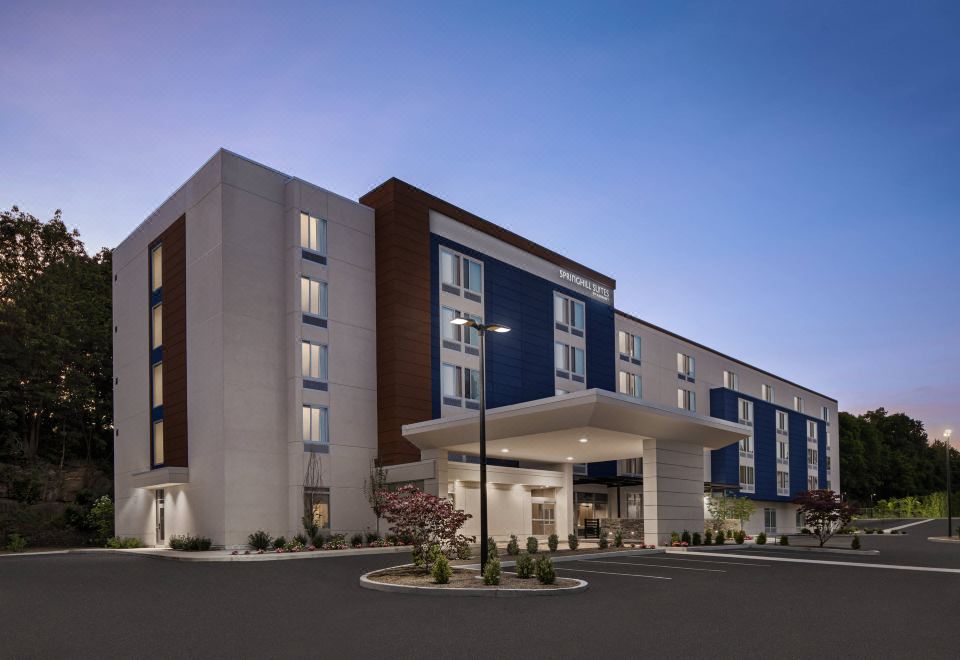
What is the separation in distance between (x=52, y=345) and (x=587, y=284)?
3438cm

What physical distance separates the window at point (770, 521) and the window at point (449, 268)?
40.5m

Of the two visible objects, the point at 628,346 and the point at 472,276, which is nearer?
the point at 472,276

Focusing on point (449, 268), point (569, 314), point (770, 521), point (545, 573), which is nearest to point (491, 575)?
point (545, 573)

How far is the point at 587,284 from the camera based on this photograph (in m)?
48.6

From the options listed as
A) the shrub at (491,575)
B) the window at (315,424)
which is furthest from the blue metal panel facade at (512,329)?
the shrub at (491,575)

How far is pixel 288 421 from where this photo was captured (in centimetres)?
3300

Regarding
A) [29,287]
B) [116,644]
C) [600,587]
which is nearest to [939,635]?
A: [600,587]

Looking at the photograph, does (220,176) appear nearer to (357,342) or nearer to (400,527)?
(357,342)

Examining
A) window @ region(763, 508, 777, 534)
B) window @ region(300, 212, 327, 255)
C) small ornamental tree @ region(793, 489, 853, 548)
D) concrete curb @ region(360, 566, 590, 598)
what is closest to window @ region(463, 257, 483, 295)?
window @ region(300, 212, 327, 255)

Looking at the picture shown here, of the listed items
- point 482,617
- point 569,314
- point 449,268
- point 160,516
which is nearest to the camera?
point 482,617

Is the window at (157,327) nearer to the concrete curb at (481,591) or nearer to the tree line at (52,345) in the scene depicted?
the tree line at (52,345)

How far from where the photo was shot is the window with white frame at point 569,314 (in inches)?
1807

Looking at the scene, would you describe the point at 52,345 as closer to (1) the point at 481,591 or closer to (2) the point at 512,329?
(2) the point at 512,329

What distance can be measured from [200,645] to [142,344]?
103 ft
